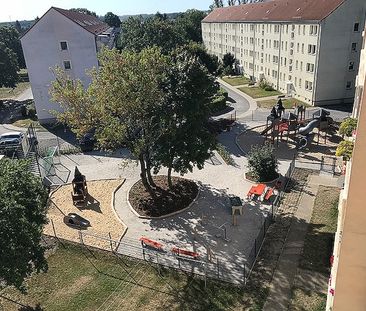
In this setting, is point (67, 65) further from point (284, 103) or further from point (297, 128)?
point (284, 103)

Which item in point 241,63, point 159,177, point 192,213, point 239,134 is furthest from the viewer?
point 241,63

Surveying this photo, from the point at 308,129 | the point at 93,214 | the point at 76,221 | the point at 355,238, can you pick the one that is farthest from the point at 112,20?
the point at 355,238

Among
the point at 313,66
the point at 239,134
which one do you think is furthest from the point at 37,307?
the point at 313,66

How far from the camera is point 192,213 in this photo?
82.0 feet

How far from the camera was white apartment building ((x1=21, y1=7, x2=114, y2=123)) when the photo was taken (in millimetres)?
44250

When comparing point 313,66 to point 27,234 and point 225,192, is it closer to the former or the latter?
point 225,192

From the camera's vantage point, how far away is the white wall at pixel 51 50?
4428 cm

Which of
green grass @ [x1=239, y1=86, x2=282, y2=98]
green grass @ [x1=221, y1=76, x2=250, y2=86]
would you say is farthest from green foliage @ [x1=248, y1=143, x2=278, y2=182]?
green grass @ [x1=221, y1=76, x2=250, y2=86]

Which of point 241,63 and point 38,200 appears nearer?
point 38,200

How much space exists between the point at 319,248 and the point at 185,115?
1130 cm

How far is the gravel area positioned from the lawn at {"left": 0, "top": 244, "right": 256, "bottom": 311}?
2210 mm

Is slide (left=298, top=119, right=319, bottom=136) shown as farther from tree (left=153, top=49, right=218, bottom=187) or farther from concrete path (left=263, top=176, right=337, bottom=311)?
tree (left=153, top=49, right=218, bottom=187)

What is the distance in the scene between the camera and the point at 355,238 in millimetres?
8148

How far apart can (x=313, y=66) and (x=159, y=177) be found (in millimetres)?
29388
